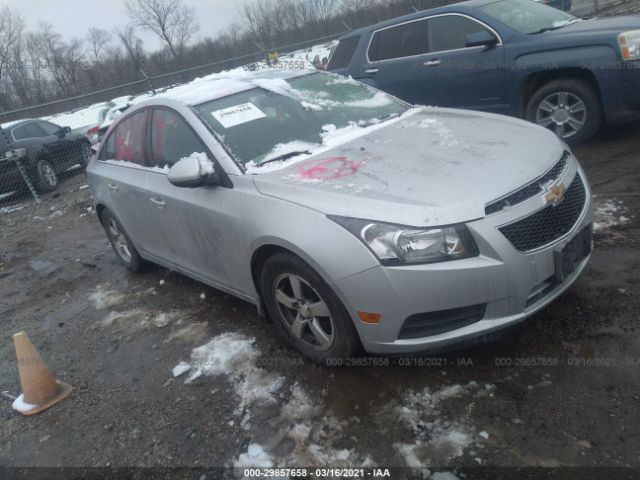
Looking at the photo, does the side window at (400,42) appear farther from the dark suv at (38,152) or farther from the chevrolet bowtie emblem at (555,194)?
the dark suv at (38,152)

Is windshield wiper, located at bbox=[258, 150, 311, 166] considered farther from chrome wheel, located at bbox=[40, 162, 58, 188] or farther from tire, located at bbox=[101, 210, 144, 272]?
chrome wheel, located at bbox=[40, 162, 58, 188]

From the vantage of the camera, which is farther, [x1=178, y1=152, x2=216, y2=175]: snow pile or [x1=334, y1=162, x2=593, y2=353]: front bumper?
[x1=178, y1=152, x2=216, y2=175]: snow pile

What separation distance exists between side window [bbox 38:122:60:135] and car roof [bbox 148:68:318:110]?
877cm

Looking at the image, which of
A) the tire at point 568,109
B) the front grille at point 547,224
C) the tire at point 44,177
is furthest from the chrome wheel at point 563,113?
the tire at point 44,177

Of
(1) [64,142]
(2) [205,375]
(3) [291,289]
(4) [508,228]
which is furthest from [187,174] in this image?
(1) [64,142]

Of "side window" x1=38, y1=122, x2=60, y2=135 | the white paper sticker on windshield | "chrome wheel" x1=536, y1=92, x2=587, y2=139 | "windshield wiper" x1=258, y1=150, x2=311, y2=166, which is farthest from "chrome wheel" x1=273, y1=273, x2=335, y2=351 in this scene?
"side window" x1=38, y1=122, x2=60, y2=135

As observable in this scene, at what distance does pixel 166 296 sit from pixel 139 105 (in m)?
1.70

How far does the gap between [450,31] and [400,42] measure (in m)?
0.78

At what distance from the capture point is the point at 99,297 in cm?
502

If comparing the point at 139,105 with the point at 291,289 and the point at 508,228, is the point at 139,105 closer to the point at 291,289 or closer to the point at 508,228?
the point at 291,289

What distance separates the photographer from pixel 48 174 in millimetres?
10812

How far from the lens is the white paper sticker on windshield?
3422 millimetres

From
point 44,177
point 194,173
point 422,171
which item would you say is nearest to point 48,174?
point 44,177

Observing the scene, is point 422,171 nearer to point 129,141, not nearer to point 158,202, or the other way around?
point 158,202
